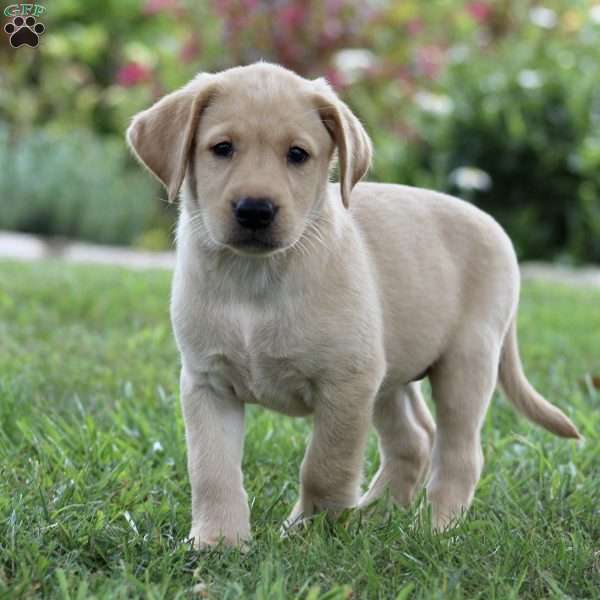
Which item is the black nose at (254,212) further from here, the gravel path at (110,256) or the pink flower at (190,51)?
the pink flower at (190,51)

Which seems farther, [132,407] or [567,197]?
[567,197]

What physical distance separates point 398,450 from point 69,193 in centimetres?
858

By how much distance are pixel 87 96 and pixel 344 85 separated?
133 inches

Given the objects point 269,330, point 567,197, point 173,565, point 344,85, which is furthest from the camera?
point 344,85

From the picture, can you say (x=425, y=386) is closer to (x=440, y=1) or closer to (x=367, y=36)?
(x=367, y=36)

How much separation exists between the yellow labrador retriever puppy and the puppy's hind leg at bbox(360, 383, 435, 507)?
25 cm

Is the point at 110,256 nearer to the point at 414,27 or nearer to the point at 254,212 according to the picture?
the point at 414,27

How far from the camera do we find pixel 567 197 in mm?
10875

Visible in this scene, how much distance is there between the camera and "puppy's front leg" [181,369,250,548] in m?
3.37

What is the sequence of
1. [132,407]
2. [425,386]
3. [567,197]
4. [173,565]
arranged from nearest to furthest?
[173,565] → [132,407] → [425,386] → [567,197]

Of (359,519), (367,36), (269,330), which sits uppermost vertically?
(269,330)

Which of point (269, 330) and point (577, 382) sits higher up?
point (269, 330)

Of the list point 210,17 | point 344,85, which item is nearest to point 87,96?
point 210,17

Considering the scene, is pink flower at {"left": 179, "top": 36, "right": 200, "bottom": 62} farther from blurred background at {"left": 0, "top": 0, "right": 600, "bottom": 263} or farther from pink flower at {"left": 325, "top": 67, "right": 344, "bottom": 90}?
pink flower at {"left": 325, "top": 67, "right": 344, "bottom": 90}
